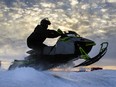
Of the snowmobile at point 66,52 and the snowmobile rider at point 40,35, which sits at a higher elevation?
the snowmobile rider at point 40,35

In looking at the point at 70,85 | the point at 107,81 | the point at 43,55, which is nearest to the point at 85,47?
the point at 43,55

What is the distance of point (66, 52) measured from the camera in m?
15.1

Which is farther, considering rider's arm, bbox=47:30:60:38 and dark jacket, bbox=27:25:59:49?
rider's arm, bbox=47:30:60:38

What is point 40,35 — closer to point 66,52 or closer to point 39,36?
point 39,36

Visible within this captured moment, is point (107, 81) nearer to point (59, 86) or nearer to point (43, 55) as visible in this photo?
point (59, 86)

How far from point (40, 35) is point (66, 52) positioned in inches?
63.1

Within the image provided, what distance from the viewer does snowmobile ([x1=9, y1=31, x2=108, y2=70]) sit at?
14961mm

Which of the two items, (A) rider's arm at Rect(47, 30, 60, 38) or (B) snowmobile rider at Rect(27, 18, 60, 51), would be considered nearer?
(B) snowmobile rider at Rect(27, 18, 60, 51)

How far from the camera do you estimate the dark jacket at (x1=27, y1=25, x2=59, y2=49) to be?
1521cm

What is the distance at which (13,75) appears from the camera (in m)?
10.5

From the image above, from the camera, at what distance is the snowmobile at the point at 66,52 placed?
589 inches

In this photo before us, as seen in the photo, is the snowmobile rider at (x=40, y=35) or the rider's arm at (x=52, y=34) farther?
the rider's arm at (x=52, y=34)

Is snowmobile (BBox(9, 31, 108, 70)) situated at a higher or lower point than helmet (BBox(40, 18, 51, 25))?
lower

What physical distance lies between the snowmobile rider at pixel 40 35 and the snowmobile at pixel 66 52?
0.32m
